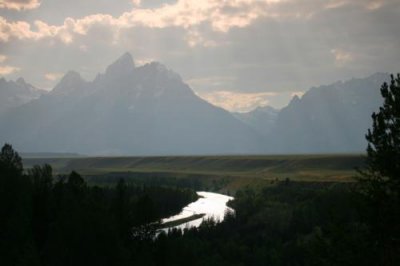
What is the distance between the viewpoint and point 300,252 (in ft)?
388

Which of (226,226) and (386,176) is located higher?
(386,176)

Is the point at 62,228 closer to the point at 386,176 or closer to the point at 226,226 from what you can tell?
the point at 386,176

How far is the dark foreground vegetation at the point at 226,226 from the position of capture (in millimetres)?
36219

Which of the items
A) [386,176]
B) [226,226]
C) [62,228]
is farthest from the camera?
[226,226]

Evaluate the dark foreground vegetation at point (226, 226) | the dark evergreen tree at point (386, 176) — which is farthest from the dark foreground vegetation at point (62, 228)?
the dark evergreen tree at point (386, 176)

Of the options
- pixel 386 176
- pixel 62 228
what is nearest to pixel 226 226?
pixel 62 228

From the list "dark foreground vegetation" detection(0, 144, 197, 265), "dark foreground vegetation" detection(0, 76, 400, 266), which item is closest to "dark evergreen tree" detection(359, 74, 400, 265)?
"dark foreground vegetation" detection(0, 76, 400, 266)

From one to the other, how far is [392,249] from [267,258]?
284 feet

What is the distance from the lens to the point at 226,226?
15075 cm

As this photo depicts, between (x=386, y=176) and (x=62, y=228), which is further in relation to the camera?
(x=62, y=228)

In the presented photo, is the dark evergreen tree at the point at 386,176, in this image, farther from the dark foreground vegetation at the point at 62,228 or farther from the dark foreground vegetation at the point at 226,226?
the dark foreground vegetation at the point at 62,228

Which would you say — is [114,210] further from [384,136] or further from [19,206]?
[384,136]

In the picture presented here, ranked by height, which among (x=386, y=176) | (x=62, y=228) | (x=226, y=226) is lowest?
(x=226, y=226)

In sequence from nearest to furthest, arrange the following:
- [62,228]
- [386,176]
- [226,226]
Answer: [386,176]
[62,228]
[226,226]
